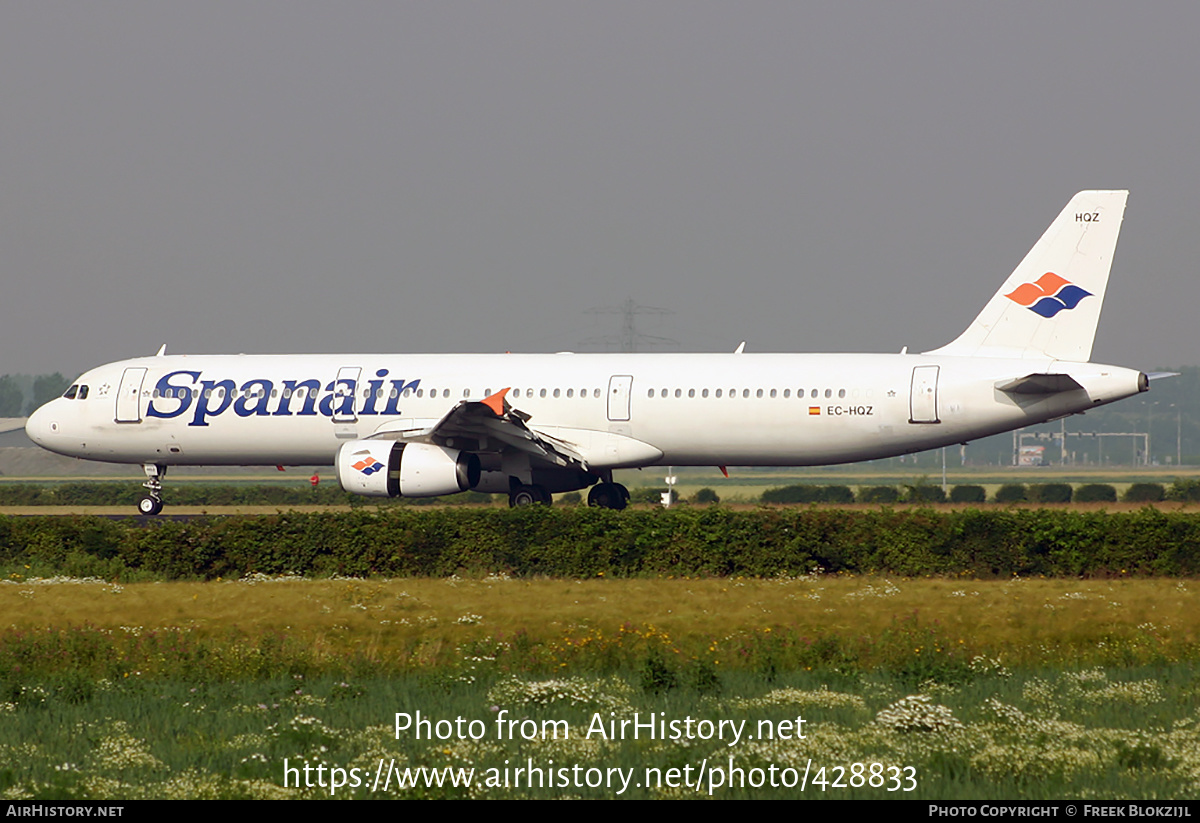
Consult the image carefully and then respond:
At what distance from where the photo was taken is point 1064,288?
2964cm

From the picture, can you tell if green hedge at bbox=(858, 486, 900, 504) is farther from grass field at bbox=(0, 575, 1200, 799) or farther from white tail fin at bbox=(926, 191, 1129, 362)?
grass field at bbox=(0, 575, 1200, 799)

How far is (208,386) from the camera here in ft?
109

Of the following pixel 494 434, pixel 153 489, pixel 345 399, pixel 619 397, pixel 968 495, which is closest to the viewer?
pixel 494 434

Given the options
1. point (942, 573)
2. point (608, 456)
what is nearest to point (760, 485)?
point (608, 456)

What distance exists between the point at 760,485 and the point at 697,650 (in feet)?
173

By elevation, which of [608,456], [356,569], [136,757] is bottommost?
[136,757]

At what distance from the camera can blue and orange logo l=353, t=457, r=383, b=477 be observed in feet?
94.6

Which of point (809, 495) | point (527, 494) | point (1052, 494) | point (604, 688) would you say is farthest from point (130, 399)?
point (1052, 494)

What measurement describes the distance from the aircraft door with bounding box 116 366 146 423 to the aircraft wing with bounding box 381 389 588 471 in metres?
7.86

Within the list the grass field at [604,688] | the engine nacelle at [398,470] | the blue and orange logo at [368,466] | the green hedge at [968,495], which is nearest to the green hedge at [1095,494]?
the green hedge at [968,495]

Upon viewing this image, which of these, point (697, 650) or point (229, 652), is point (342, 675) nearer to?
point (229, 652)

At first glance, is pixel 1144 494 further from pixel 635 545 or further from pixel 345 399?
pixel 635 545

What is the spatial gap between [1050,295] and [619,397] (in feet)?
32.9

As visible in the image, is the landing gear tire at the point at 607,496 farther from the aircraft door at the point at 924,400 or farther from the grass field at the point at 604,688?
the grass field at the point at 604,688
